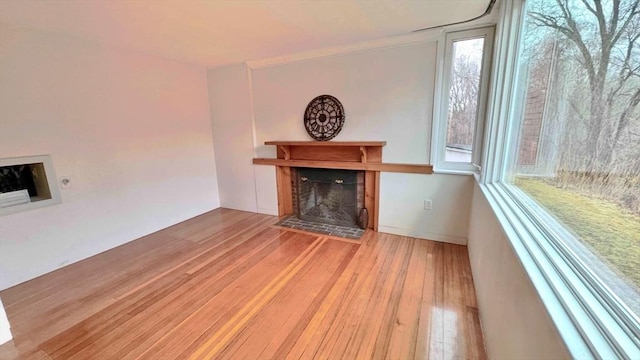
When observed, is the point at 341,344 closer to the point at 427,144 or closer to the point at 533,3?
the point at 427,144

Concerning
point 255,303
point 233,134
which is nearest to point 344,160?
point 233,134

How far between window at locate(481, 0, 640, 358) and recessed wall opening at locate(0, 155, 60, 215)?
3.76 meters

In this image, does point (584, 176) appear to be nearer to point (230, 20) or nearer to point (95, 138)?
point (230, 20)

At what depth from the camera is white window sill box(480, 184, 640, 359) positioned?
59 cm

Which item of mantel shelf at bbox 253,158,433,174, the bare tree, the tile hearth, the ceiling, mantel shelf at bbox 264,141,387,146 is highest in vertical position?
the ceiling

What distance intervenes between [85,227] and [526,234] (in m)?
3.87

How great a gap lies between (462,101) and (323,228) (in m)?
2.17

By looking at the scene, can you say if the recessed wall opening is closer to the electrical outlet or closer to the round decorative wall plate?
the round decorative wall plate

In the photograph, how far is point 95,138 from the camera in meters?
2.82

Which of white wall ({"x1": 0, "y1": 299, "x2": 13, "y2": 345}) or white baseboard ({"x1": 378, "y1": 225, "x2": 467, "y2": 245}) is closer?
white wall ({"x1": 0, "y1": 299, "x2": 13, "y2": 345})

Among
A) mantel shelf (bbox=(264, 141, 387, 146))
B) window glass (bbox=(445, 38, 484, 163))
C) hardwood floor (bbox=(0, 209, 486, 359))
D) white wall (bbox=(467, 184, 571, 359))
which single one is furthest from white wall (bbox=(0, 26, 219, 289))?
white wall (bbox=(467, 184, 571, 359))

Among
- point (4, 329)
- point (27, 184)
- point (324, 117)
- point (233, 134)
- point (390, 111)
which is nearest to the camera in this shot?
point (4, 329)

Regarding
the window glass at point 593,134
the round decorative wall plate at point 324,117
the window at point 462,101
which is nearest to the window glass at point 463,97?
the window at point 462,101

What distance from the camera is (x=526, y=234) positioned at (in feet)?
3.97
